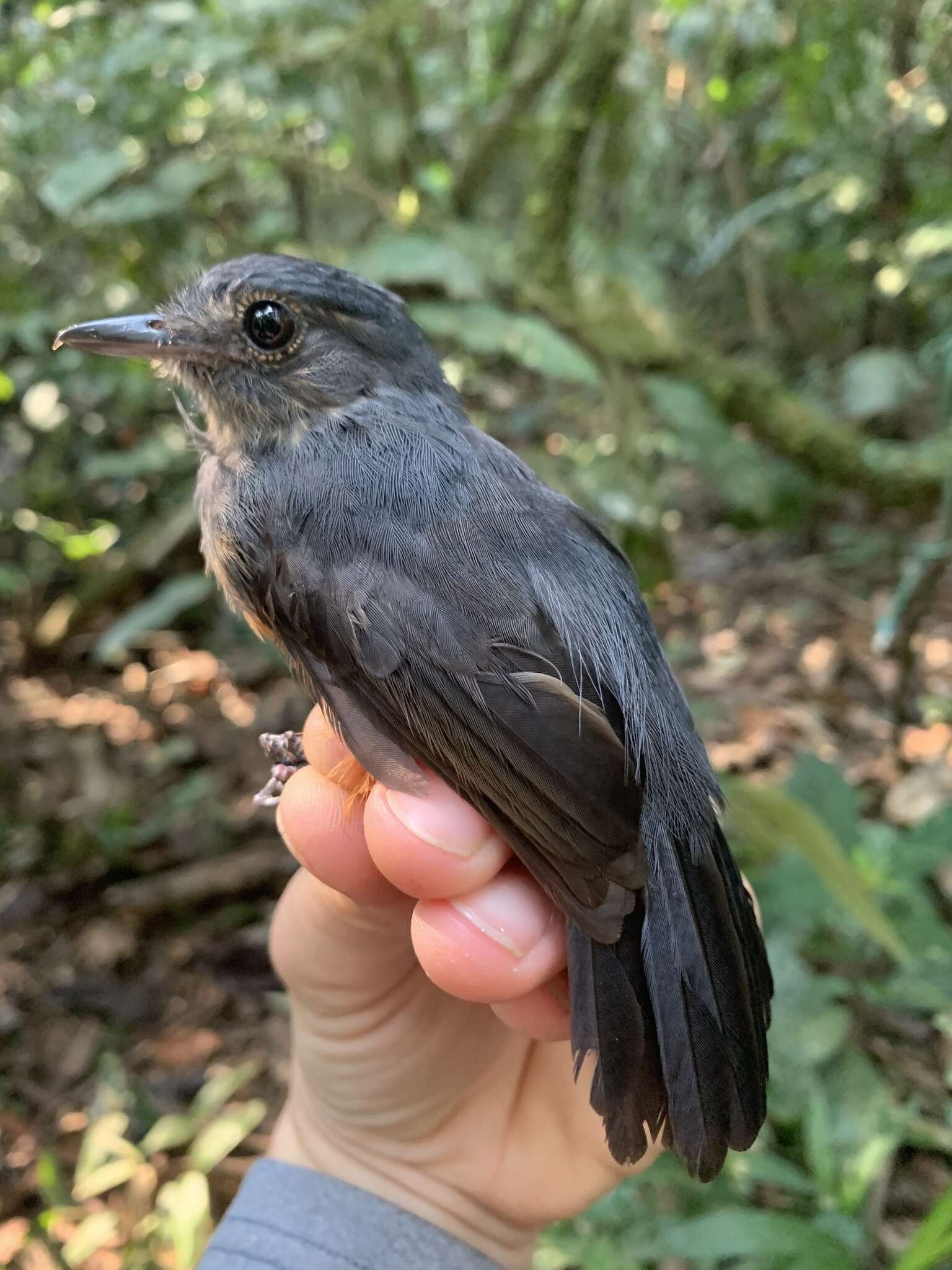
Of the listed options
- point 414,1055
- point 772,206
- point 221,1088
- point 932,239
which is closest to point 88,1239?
point 221,1088

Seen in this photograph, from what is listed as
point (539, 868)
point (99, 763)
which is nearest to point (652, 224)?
point (99, 763)

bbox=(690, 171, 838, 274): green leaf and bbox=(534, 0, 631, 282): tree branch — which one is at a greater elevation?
bbox=(534, 0, 631, 282): tree branch

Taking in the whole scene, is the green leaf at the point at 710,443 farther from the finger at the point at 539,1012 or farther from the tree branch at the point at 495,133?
the finger at the point at 539,1012

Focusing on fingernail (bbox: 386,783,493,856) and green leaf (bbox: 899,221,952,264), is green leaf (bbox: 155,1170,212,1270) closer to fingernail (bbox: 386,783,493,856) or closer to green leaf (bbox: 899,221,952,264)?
fingernail (bbox: 386,783,493,856)

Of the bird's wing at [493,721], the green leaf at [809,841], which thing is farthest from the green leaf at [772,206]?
the bird's wing at [493,721]

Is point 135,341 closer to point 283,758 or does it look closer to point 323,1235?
point 283,758

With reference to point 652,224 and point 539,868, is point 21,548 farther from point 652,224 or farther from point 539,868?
point 652,224

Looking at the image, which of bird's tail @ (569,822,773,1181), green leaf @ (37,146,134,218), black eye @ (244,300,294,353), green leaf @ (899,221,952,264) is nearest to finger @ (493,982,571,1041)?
bird's tail @ (569,822,773,1181)
